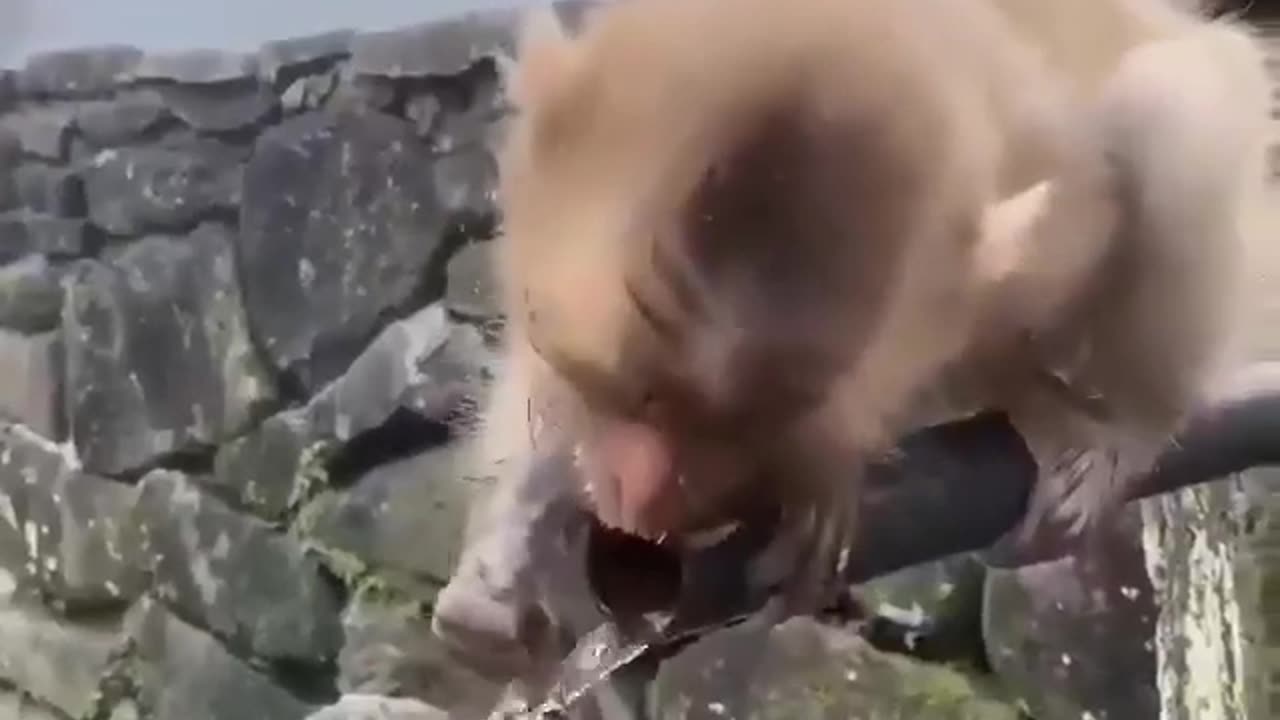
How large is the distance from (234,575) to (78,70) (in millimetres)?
393

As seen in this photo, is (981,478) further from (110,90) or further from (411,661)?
(110,90)

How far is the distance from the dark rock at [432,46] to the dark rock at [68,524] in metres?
0.40

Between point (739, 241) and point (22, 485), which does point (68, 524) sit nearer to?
point (22, 485)

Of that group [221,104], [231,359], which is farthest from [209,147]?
[231,359]

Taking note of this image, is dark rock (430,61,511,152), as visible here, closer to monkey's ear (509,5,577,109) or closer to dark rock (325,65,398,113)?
dark rock (325,65,398,113)

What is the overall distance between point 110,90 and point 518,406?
0.93m

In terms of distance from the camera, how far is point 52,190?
3.79 ft

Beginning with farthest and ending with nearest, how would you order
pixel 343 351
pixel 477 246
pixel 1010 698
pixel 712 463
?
pixel 343 351 < pixel 477 246 < pixel 1010 698 < pixel 712 463

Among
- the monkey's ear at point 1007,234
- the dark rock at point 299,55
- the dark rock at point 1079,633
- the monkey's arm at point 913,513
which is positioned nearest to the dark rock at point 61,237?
the dark rock at point 299,55

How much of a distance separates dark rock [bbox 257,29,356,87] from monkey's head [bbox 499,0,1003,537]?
775 mm

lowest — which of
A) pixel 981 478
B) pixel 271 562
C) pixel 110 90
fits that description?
pixel 271 562

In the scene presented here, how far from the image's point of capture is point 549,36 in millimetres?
277

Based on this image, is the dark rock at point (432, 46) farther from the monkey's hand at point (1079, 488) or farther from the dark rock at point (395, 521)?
the monkey's hand at point (1079, 488)

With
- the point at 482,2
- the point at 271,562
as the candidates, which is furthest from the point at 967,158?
the point at 271,562
